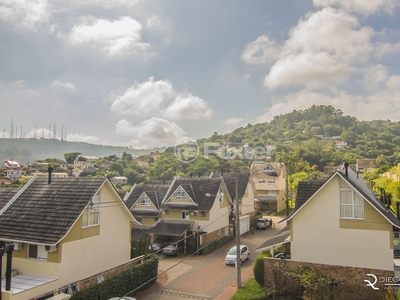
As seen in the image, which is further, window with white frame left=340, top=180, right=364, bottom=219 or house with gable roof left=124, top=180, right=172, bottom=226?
house with gable roof left=124, top=180, right=172, bottom=226

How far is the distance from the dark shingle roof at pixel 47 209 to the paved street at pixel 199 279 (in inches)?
254

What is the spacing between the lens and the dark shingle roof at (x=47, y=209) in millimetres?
17062

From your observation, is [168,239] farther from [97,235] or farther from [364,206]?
[364,206]

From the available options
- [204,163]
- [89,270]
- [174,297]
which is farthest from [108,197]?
[204,163]

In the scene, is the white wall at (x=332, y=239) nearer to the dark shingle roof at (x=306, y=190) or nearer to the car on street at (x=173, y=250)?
the dark shingle roof at (x=306, y=190)

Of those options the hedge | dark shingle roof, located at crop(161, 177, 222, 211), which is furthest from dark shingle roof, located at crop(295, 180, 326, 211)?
dark shingle roof, located at crop(161, 177, 222, 211)

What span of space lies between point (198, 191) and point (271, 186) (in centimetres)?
2670

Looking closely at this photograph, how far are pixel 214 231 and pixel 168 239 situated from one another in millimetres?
5171

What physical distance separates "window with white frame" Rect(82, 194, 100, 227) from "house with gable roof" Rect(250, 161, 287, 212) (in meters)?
39.9

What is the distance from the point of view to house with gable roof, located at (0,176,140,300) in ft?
54.3

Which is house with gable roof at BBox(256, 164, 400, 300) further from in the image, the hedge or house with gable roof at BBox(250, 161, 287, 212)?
house with gable roof at BBox(250, 161, 287, 212)

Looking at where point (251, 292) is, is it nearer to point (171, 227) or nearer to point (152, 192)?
point (171, 227)

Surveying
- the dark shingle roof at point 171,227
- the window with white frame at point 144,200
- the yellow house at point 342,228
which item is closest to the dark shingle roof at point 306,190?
the yellow house at point 342,228

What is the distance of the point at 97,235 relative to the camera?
19484mm
